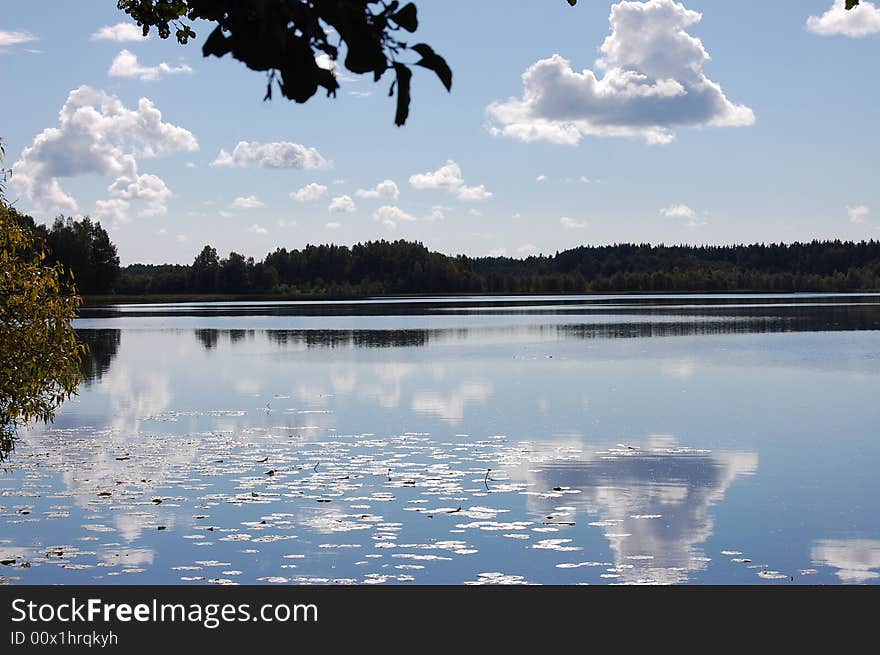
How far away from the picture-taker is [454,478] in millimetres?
20141

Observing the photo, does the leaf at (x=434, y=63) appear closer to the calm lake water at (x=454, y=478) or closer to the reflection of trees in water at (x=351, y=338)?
the calm lake water at (x=454, y=478)

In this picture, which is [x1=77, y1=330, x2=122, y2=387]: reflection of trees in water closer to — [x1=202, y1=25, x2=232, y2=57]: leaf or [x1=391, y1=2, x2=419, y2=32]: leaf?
[x1=202, y1=25, x2=232, y2=57]: leaf

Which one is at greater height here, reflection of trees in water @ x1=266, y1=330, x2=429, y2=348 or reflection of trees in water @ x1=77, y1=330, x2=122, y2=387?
reflection of trees in water @ x1=266, y1=330, x2=429, y2=348

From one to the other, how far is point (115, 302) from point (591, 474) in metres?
191

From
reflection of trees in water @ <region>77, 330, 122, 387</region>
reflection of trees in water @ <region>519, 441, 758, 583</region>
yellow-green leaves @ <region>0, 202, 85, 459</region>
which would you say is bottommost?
reflection of trees in water @ <region>519, 441, 758, 583</region>

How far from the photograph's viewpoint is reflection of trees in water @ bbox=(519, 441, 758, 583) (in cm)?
1435

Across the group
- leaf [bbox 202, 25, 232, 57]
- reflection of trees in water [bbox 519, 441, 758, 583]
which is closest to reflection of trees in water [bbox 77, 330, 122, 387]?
reflection of trees in water [bbox 519, 441, 758, 583]

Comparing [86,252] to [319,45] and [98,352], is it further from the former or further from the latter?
A: [319,45]

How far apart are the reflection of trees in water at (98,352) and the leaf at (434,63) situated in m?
25.8

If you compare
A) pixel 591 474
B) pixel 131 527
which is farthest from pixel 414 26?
pixel 591 474

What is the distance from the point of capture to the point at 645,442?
992 inches

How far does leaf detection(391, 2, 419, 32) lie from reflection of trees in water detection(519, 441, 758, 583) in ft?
31.5

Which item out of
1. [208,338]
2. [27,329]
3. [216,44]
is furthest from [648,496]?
[208,338]
